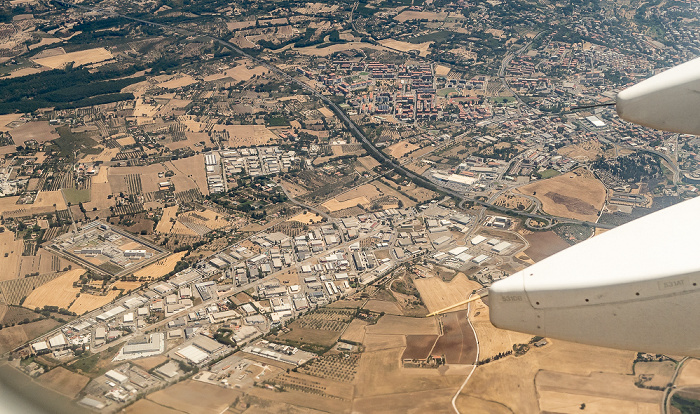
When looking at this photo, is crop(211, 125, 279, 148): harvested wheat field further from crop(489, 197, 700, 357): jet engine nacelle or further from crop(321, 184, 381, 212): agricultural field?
crop(489, 197, 700, 357): jet engine nacelle

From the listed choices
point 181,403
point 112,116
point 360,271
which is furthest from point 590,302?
point 112,116

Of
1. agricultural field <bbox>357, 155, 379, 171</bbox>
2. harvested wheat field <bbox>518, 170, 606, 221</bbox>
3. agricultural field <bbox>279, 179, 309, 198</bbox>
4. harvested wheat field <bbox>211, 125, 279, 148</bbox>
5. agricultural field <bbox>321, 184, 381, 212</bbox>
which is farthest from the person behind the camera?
harvested wheat field <bbox>211, 125, 279, 148</bbox>

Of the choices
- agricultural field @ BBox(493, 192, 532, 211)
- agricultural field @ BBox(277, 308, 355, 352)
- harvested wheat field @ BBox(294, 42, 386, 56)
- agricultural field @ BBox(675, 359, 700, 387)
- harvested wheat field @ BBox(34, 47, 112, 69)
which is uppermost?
harvested wheat field @ BBox(34, 47, 112, 69)

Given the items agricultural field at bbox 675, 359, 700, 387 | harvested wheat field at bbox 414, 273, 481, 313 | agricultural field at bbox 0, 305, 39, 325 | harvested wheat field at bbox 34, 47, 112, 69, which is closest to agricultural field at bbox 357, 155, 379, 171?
harvested wheat field at bbox 414, 273, 481, 313

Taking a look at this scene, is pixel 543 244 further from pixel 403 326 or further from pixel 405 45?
pixel 405 45

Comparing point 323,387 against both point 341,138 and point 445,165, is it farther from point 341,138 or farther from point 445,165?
point 341,138

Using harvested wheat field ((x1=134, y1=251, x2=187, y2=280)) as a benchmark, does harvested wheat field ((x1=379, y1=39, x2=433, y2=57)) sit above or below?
below
